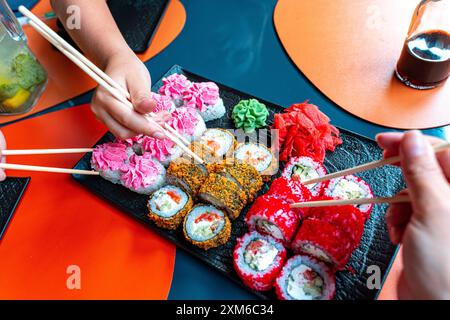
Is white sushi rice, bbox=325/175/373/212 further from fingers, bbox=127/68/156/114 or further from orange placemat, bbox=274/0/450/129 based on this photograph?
fingers, bbox=127/68/156/114

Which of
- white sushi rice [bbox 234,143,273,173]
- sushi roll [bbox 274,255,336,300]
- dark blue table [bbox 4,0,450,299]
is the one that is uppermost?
dark blue table [bbox 4,0,450,299]

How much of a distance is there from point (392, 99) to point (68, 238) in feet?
6.32

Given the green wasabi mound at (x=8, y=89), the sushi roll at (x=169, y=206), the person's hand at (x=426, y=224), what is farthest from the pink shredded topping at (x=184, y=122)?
the person's hand at (x=426, y=224)

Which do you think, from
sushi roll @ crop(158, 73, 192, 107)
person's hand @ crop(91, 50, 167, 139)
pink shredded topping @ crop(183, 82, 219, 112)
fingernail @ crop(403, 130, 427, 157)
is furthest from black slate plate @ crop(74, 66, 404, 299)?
fingernail @ crop(403, 130, 427, 157)

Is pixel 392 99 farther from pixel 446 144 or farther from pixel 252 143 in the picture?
pixel 446 144

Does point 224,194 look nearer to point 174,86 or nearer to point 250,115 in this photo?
point 250,115

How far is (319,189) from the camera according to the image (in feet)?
5.47

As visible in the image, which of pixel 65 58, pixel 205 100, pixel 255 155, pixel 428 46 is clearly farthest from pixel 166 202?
pixel 428 46

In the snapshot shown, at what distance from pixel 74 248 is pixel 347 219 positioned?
1.28 metres

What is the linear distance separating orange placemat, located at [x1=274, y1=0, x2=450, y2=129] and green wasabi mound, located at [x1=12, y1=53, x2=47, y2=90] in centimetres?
161

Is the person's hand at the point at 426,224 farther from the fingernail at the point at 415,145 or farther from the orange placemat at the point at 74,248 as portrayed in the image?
the orange placemat at the point at 74,248

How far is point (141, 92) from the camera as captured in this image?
151 cm

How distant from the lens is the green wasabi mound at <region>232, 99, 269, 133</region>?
190cm
